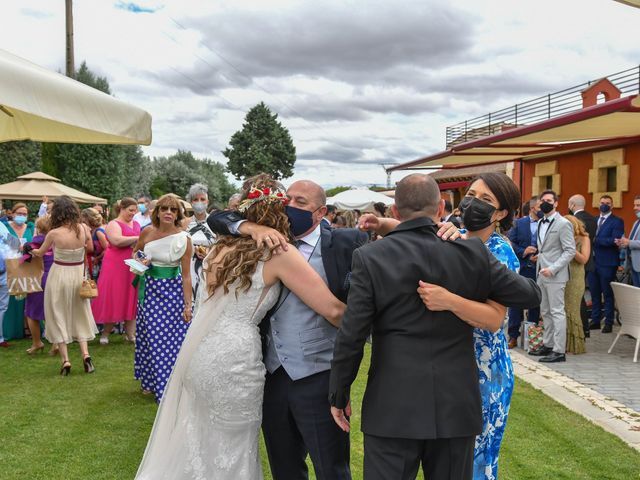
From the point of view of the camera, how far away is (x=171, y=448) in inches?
130

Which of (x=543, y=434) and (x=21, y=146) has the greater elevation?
(x=21, y=146)

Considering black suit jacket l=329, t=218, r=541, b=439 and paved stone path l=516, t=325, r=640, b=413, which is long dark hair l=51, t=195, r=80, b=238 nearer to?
black suit jacket l=329, t=218, r=541, b=439

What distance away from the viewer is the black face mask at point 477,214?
300 cm

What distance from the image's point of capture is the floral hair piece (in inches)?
117

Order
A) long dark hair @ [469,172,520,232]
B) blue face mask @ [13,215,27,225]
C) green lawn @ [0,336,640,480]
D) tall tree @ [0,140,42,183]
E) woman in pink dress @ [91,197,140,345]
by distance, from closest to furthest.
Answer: long dark hair @ [469,172,520,232] < green lawn @ [0,336,640,480] < woman in pink dress @ [91,197,140,345] < blue face mask @ [13,215,27,225] < tall tree @ [0,140,42,183]

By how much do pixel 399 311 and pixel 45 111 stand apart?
2.73 metres

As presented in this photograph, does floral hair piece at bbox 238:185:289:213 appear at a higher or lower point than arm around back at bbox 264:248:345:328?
higher

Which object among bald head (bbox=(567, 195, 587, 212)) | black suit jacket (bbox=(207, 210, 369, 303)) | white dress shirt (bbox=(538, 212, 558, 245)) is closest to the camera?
black suit jacket (bbox=(207, 210, 369, 303))

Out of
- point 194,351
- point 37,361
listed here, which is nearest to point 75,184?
point 37,361

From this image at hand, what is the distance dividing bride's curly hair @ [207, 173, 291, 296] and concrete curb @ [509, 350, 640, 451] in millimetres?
3609

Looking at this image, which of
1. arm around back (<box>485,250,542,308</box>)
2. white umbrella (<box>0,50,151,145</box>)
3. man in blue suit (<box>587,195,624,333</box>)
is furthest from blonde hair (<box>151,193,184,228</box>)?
man in blue suit (<box>587,195,624,333</box>)

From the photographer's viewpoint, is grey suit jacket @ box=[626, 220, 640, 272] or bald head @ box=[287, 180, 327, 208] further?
grey suit jacket @ box=[626, 220, 640, 272]

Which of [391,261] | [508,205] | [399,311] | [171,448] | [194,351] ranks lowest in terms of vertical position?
[171,448]

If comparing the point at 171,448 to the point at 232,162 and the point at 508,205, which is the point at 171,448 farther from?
the point at 232,162
